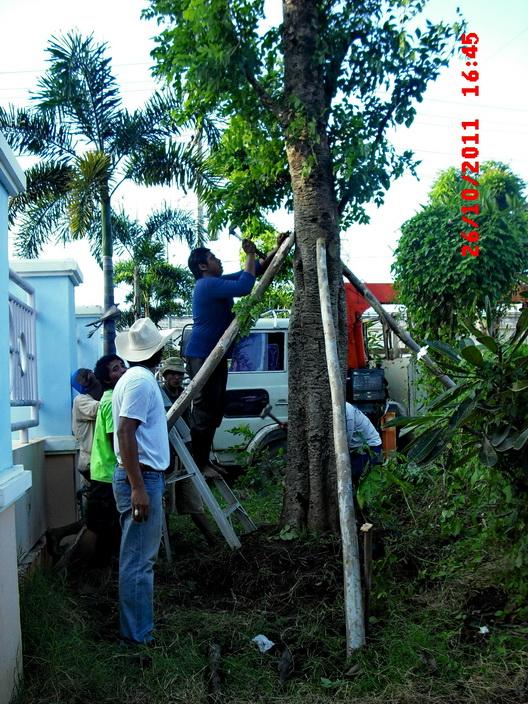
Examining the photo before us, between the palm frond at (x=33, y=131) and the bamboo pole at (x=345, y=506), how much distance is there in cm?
1034

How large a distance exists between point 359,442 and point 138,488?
2.49 metres

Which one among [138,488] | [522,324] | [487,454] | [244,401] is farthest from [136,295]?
[487,454]

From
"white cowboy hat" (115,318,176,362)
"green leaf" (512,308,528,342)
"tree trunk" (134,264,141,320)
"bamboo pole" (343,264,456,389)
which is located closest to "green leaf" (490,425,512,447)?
"green leaf" (512,308,528,342)

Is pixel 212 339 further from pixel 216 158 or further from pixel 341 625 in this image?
pixel 341 625

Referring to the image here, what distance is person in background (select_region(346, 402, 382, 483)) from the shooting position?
5.70m

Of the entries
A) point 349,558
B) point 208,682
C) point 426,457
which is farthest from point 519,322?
point 208,682

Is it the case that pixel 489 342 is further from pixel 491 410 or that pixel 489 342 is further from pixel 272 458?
pixel 272 458

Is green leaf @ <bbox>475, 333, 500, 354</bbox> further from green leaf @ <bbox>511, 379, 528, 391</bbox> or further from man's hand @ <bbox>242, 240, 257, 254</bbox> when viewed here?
man's hand @ <bbox>242, 240, 257, 254</bbox>

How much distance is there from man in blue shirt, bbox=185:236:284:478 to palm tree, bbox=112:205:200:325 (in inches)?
495

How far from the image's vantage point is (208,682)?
3506 mm

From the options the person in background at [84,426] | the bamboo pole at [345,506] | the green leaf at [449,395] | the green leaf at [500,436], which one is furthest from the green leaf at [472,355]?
the person in background at [84,426]

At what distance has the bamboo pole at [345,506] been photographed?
375 centimetres

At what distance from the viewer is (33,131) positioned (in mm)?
13516

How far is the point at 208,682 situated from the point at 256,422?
6.30 meters
